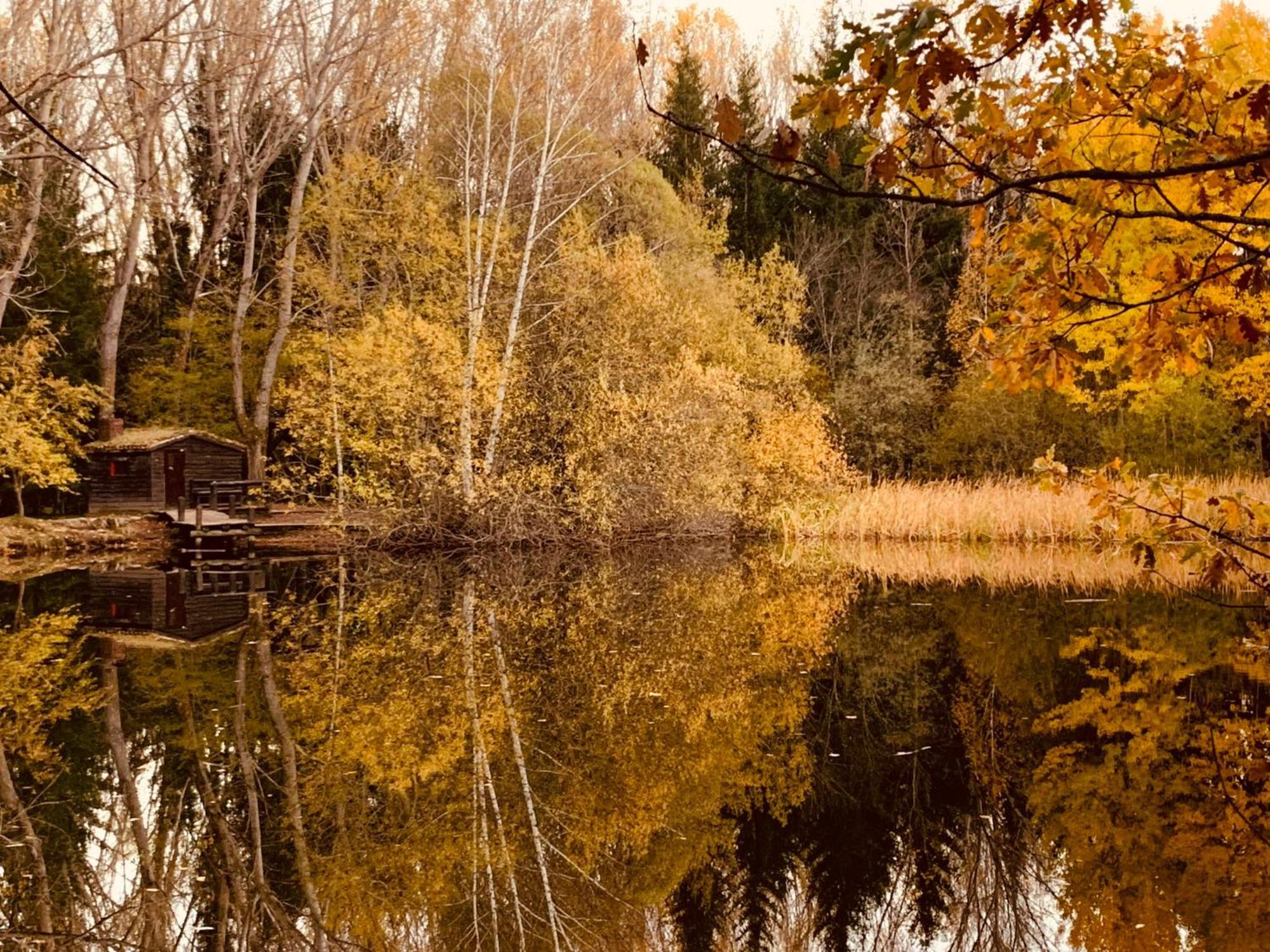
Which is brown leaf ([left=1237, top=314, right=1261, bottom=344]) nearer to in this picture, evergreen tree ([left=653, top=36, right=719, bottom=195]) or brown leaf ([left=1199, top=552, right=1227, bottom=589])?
brown leaf ([left=1199, top=552, right=1227, bottom=589])

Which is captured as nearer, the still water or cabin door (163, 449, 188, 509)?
the still water

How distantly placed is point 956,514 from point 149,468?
17.6 metres

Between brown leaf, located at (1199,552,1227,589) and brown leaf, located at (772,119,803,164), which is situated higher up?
brown leaf, located at (772,119,803,164)

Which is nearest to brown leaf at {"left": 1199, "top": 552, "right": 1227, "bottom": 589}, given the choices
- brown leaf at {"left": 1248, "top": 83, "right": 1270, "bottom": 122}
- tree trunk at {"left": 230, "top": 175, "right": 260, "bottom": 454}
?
brown leaf at {"left": 1248, "top": 83, "right": 1270, "bottom": 122}

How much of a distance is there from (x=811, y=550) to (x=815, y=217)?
61.3ft

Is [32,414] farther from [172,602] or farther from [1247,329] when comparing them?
[1247,329]

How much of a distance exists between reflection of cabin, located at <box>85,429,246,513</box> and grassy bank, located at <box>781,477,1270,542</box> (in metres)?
13.3

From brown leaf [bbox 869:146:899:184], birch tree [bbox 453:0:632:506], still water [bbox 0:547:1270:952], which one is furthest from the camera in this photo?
birch tree [bbox 453:0:632:506]

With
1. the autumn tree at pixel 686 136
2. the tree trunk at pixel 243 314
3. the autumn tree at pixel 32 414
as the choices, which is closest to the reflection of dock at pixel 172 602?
the autumn tree at pixel 32 414

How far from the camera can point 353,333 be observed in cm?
2117

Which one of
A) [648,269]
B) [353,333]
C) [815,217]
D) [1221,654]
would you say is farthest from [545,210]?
[1221,654]

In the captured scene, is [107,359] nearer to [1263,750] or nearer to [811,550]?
[811,550]

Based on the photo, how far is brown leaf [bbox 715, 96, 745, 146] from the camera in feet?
7.10

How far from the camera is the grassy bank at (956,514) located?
66.8 ft
